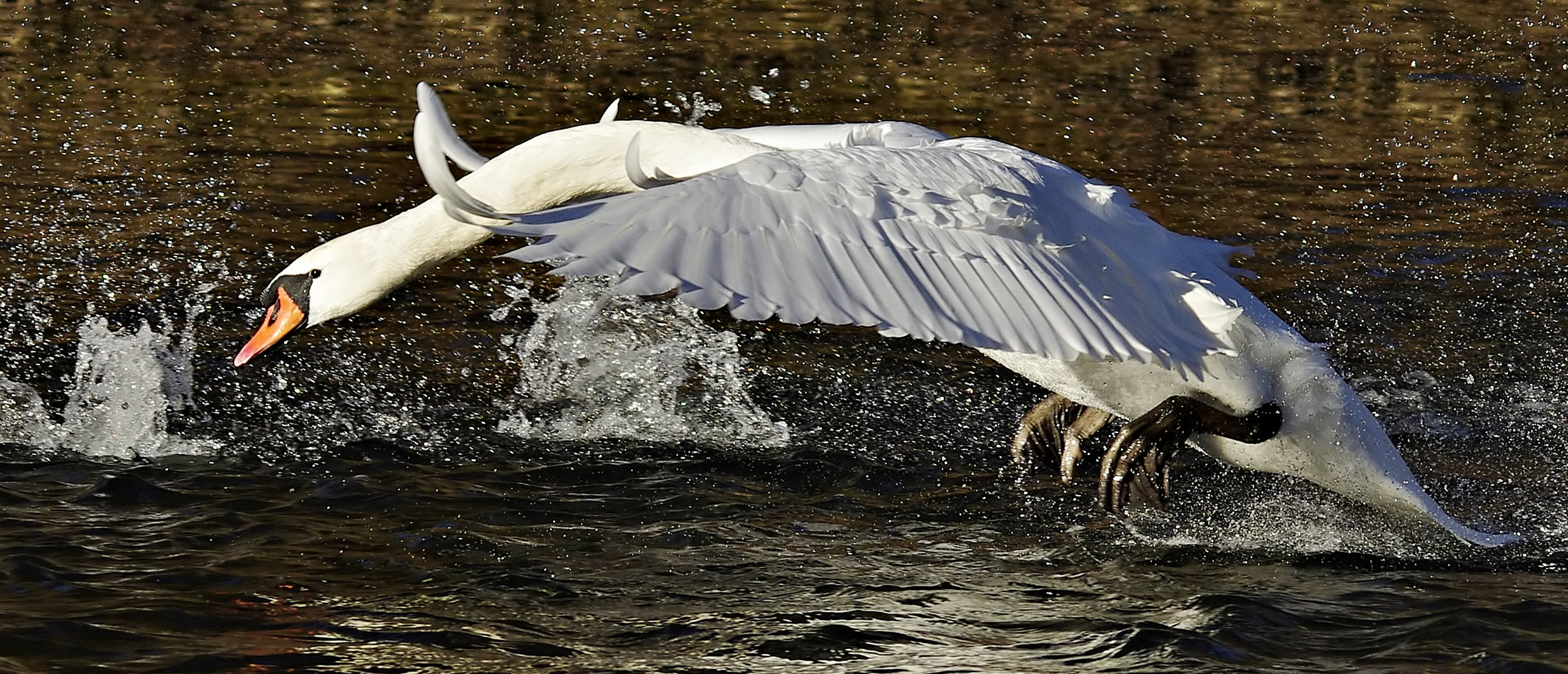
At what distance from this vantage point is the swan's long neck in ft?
16.3

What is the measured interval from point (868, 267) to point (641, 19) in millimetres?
11595

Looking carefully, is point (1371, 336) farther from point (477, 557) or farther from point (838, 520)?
point (477, 557)

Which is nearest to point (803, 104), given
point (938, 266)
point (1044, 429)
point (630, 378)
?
point (630, 378)

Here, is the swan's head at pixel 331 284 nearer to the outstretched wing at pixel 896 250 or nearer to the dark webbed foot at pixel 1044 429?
the outstretched wing at pixel 896 250

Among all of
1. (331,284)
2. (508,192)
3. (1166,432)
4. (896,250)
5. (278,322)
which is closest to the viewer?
(896,250)

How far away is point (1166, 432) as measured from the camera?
5.32 meters

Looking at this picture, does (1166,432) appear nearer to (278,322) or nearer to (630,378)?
(630,378)

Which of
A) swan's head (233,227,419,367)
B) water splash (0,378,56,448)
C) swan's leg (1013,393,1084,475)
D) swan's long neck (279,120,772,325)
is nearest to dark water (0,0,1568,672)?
water splash (0,378,56,448)

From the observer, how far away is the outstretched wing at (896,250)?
3.82 m

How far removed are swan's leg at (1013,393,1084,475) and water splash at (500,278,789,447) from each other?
902 mm

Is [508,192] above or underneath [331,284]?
above

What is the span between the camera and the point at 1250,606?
4.77 m

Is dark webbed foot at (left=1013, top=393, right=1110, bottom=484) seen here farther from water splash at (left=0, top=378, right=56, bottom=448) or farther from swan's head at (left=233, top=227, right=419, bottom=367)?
water splash at (left=0, top=378, right=56, bottom=448)

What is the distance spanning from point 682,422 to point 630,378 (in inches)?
15.6
